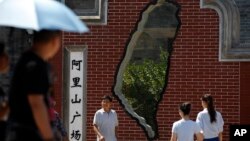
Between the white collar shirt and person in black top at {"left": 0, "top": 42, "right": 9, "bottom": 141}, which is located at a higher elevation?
person in black top at {"left": 0, "top": 42, "right": 9, "bottom": 141}

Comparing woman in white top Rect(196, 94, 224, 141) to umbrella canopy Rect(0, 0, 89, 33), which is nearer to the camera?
umbrella canopy Rect(0, 0, 89, 33)

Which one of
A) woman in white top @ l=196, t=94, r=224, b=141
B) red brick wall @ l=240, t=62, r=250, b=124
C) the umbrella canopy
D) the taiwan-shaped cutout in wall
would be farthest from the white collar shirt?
the umbrella canopy

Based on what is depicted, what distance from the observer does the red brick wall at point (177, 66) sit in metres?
12.9

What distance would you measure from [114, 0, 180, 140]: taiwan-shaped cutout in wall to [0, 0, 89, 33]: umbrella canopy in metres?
7.37

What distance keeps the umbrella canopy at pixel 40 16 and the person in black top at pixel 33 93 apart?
116 millimetres

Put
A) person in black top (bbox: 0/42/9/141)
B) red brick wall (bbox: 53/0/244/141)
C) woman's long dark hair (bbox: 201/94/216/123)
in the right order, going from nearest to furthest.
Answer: person in black top (bbox: 0/42/9/141) < woman's long dark hair (bbox: 201/94/216/123) < red brick wall (bbox: 53/0/244/141)

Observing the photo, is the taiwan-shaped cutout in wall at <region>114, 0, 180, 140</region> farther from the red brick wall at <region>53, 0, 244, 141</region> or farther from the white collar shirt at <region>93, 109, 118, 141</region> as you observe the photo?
the white collar shirt at <region>93, 109, 118, 141</region>

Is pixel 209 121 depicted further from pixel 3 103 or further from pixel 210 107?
pixel 3 103

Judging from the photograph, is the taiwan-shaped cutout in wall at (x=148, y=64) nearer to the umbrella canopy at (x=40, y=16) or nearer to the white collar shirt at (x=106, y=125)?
the white collar shirt at (x=106, y=125)

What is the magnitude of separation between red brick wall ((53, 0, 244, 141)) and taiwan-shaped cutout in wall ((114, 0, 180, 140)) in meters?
0.11

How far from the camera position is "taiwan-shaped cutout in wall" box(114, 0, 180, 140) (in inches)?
519

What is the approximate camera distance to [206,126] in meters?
10.5

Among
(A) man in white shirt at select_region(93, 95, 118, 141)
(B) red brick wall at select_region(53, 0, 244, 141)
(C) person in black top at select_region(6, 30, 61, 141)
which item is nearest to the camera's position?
(C) person in black top at select_region(6, 30, 61, 141)

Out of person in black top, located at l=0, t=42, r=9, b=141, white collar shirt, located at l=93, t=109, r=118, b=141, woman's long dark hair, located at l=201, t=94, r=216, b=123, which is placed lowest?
white collar shirt, located at l=93, t=109, r=118, b=141
